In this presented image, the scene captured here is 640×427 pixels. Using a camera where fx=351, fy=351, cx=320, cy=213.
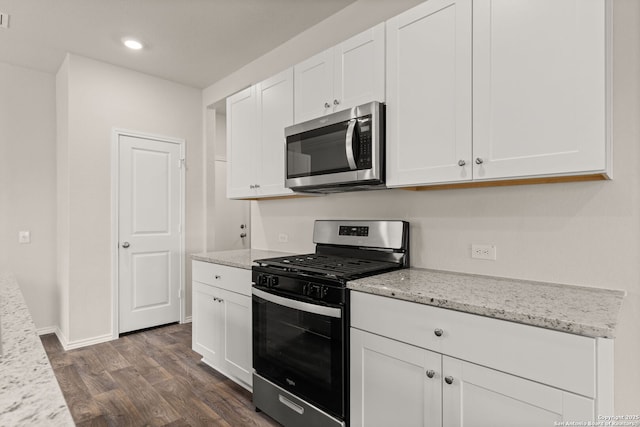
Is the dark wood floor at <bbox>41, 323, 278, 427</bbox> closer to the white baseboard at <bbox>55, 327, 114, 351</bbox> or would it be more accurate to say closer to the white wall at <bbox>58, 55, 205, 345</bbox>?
the white baseboard at <bbox>55, 327, 114, 351</bbox>

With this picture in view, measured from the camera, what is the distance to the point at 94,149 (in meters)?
3.41

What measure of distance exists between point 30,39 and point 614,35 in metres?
4.09

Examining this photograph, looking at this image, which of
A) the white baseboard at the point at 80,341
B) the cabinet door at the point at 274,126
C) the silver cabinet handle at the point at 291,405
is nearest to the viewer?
the silver cabinet handle at the point at 291,405

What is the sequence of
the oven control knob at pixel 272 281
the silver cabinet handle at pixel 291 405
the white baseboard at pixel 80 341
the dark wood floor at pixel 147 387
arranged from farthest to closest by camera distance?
1. the white baseboard at pixel 80 341
2. the dark wood floor at pixel 147 387
3. the oven control knob at pixel 272 281
4. the silver cabinet handle at pixel 291 405

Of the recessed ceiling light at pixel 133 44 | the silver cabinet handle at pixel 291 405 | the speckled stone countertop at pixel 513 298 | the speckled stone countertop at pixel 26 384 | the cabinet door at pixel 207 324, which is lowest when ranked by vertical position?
the silver cabinet handle at pixel 291 405

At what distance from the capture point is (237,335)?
2400 mm

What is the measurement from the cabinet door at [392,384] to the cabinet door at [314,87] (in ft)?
4.61

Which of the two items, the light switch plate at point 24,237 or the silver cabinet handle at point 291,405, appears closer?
the silver cabinet handle at point 291,405

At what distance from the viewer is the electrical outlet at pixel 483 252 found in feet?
5.97

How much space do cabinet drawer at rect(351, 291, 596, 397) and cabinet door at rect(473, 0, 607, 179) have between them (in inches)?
25.4

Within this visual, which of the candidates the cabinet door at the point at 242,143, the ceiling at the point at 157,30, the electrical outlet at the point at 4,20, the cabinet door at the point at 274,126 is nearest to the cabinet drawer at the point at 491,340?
the cabinet door at the point at 274,126

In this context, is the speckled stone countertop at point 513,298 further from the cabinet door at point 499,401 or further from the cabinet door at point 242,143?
the cabinet door at point 242,143

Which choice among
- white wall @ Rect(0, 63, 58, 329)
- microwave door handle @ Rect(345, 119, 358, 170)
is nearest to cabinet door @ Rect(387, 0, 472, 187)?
microwave door handle @ Rect(345, 119, 358, 170)

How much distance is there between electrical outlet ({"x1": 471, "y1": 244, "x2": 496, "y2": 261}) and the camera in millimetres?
1820
